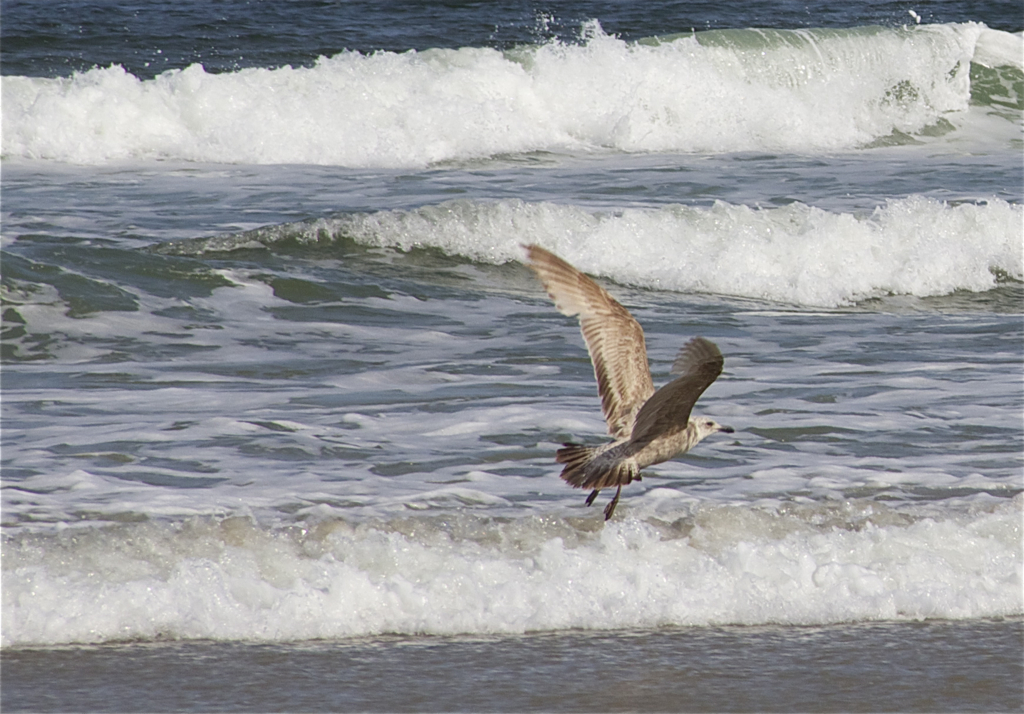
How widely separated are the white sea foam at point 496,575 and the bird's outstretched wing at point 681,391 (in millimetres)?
670

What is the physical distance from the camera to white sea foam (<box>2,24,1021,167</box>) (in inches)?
535

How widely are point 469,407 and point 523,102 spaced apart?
10.4 metres

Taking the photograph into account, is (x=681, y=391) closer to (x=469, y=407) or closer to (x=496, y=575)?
(x=496, y=575)

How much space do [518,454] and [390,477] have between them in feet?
1.79

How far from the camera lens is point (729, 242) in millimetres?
9891

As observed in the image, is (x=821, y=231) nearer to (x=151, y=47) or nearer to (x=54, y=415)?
(x=54, y=415)

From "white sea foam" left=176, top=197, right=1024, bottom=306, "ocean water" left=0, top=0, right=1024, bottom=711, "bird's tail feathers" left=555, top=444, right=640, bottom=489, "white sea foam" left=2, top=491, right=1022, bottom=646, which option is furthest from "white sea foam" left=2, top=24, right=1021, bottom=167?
"bird's tail feathers" left=555, top=444, right=640, bottom=489

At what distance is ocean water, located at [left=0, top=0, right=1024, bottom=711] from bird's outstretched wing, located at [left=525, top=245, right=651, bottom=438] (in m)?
0.64

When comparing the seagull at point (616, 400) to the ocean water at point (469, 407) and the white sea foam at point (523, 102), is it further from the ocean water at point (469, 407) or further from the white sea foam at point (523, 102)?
the white sea foam at point (523, 102)

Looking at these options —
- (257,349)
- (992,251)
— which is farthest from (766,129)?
(257,349)

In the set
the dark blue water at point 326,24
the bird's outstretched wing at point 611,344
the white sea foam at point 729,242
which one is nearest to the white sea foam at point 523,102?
the dark blue water at point 326,24

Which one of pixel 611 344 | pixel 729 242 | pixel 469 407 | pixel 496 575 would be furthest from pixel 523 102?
pixel 611 344

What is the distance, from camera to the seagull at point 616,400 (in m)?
3.50

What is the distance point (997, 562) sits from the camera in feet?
14.2
